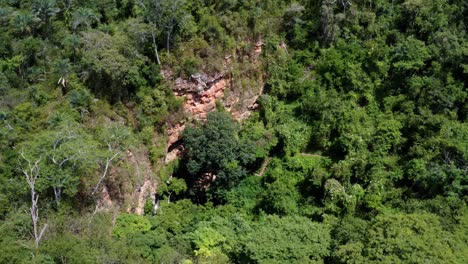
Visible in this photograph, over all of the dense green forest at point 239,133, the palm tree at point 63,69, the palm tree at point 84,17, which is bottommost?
the dense green forest at point 239,133

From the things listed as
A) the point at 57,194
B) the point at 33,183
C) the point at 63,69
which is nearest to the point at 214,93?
the point at 63,69

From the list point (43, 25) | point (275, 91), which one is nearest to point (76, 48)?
point (43, 25)

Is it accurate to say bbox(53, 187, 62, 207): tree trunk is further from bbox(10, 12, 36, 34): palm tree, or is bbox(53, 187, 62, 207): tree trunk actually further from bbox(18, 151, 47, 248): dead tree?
bbox(10, 12, 36, 34): palm tree

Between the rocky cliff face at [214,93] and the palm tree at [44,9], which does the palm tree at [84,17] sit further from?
the rocky cliff face at [214,93]

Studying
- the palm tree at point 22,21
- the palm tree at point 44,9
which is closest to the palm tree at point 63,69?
the palm tree at point 22,21

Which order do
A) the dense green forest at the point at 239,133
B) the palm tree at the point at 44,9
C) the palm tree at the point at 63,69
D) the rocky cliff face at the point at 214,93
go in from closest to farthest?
the dense green forest at the point at 239,133 < the palm tree at the point at 63,69 < the palm tree at the point at 44,9 < the rocky cliff face at the point at 214,93

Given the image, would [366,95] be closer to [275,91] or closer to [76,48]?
[275,91]
